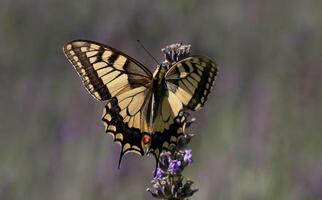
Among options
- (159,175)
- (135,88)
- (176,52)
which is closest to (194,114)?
(135,88)

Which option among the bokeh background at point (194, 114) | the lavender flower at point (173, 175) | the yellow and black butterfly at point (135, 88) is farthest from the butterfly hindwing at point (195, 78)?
the bokeh background at point (194, 114)

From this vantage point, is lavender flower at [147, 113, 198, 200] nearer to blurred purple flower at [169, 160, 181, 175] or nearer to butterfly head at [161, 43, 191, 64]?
blurred purple flower at [169, 160, 181, 175]

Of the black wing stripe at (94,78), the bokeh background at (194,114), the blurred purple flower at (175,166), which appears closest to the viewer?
the blurred purple flower at (175,166)

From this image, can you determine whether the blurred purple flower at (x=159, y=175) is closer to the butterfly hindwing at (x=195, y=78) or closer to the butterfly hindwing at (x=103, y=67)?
the butterfly hindwing at (x=195, y=78)

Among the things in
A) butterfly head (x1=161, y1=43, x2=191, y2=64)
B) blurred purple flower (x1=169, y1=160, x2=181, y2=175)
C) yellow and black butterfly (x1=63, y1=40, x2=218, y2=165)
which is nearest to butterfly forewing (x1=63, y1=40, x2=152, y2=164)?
yellow and black butterfly (x1=63, y1=40, x2=218, y2=165)

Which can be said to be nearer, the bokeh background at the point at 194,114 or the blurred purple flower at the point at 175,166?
the blurred purple flower at the point at 175,166

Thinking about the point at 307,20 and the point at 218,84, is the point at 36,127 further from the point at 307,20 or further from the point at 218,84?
the point at 307,20
